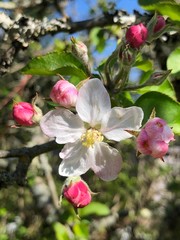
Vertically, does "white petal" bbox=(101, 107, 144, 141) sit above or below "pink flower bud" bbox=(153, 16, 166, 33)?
below

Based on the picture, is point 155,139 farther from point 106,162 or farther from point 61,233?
point 61,233

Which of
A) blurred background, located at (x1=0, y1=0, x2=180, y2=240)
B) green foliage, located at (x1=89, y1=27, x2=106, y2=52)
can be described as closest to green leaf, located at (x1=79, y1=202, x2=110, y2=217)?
blurred background, located at (x1=0, y1=0, x2=180, y2=240)

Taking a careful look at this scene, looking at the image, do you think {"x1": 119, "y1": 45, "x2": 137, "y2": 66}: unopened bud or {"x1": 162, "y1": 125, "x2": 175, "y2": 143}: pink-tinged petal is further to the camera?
{"x1": 119, "y1": 45, "x2": 137, "y2": 66}: unopened bud

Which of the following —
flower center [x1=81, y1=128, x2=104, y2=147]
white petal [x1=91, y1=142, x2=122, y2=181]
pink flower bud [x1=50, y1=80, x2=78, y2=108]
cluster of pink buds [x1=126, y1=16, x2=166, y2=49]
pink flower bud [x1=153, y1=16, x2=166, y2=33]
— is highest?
cluster of pink buds [x1=126, y1=16, x2=166, y2=49]

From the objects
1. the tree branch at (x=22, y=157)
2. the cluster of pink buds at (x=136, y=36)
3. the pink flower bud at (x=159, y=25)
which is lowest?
the tree branch at (x=22, y=157)

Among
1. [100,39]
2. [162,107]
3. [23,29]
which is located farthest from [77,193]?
[100,39]

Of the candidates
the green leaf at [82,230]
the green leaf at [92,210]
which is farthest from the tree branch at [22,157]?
the green leaf at [92,210]

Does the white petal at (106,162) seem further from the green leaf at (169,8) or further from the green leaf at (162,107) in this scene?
the green leaf at (169,8)

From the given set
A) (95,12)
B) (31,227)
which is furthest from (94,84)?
(95,12)

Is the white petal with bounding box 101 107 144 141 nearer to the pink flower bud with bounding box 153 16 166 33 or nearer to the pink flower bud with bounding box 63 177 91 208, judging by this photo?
the pink flower bud with bounding box 63 177 91 208
